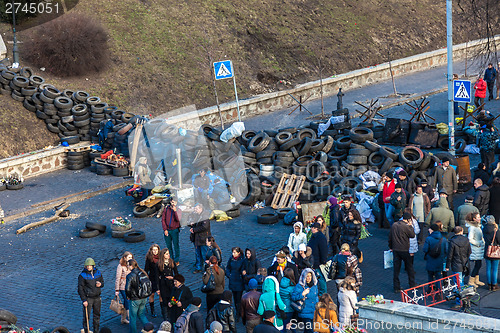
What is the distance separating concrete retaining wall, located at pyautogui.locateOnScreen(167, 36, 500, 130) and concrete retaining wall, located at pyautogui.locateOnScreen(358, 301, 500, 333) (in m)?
18.0

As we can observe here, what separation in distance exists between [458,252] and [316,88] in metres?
21.4

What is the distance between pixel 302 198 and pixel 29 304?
8.31 metres

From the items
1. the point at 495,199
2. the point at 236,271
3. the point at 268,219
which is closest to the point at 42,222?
the point at 268,219

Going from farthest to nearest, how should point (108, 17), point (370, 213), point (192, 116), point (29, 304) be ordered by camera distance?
point (108, 17) → point (192, 116) → point (370, 213) → point (29, 304)

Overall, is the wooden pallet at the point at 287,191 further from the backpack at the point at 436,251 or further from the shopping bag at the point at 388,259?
the backpack at the point at 436,251

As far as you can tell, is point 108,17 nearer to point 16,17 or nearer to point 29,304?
point 16,17

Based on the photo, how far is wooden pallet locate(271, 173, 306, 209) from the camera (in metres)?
19.3

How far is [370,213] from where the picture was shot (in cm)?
1755

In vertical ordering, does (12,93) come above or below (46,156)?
above

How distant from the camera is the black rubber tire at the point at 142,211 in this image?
19.5m

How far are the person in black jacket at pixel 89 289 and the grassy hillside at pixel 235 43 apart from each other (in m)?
15.8

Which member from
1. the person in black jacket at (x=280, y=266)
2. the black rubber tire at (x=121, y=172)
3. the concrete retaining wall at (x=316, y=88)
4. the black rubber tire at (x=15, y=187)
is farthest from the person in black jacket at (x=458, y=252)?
the concrete retaining wall at (x=316, y=88)

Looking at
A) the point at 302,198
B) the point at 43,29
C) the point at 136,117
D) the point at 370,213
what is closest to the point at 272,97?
the point at 136,117
